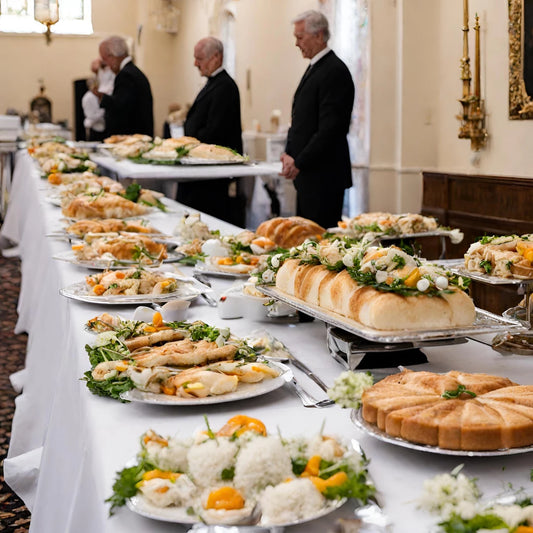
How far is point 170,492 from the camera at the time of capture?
1077 mm

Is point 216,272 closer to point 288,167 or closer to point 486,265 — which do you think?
point 486,265

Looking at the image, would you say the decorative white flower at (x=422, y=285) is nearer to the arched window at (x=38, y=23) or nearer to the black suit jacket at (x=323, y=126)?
the black suit jacket at (x=323, y=126)

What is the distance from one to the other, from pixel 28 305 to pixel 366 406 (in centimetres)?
320

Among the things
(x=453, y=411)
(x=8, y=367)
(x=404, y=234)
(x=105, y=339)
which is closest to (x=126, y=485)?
(x=453, y=411)

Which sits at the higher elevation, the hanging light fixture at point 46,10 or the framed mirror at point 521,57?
the hanging light fixture at point 46,10

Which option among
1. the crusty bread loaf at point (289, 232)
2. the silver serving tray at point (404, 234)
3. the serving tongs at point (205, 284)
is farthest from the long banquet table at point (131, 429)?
the silver serving tray at point (404, 234)

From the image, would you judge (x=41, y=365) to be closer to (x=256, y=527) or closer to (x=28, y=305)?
(x=28, y=305)

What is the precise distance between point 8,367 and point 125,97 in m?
3.82

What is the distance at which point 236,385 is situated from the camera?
5.14ft

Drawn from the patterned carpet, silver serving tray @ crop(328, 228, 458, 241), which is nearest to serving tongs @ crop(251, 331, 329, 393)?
the patterned carpet

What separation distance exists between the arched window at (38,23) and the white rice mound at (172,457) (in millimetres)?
20412

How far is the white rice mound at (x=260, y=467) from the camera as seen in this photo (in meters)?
1.06

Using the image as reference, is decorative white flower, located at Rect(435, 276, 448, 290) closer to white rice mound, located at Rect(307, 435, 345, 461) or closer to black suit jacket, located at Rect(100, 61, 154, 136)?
white rice mound, located at Rect(307, 435, 345, 461)

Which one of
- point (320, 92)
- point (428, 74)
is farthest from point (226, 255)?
point (428, 74)
